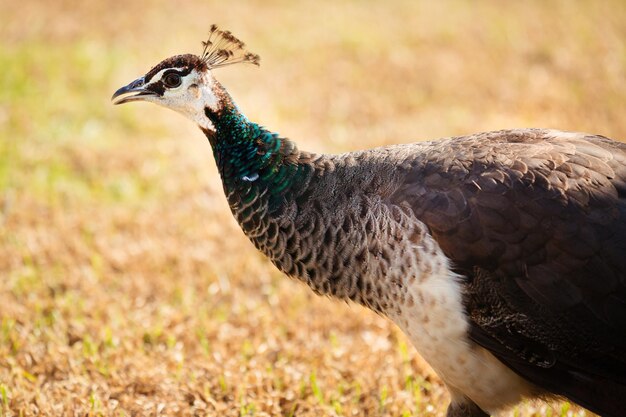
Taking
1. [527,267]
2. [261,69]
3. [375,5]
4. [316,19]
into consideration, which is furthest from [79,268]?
[375,5]

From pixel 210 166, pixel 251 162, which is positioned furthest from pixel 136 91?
pixel 210 166

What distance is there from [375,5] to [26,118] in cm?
542

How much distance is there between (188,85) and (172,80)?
0.09 m

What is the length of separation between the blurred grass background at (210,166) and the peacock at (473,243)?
622 mm

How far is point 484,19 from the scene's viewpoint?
9562 millimetres

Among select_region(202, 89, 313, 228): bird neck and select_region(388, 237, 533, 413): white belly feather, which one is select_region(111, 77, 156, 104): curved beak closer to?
select_region(202, 89, 313, 228): bird neck

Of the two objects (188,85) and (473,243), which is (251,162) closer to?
(188,85)

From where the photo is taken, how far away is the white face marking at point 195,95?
11.6ft

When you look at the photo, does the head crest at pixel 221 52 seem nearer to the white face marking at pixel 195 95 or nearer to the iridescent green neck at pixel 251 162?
the white face marking at pixel 195 95

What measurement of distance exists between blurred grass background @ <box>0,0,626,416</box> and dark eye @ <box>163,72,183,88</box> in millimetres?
1483

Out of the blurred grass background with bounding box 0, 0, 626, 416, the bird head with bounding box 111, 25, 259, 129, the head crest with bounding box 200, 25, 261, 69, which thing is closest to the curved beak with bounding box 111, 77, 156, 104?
the bird head with bounding box 111, 25, 259, 129

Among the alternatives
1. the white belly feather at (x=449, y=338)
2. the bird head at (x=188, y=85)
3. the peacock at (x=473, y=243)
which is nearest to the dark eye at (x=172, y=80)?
the bird head at (x=188, y=85)

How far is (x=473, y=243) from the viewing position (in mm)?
2926

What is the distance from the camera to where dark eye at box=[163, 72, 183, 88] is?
356 centimetres
